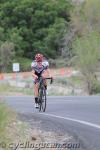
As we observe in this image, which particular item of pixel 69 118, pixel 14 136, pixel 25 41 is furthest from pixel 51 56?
pixel 14 136

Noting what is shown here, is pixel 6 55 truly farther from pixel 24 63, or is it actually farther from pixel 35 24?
pixel 35 24

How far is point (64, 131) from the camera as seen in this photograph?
11.8 meters

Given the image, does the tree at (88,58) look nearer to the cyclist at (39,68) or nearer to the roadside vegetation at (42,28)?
the roadside vegetation at (42,28)

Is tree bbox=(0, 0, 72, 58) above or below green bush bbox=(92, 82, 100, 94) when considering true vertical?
above

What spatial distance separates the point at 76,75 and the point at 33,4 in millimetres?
31810

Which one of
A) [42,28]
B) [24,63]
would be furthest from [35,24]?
[24,63]

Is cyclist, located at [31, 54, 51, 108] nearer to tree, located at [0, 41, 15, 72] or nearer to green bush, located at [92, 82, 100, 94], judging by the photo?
green bush, located at [92, 82, 100, 94]

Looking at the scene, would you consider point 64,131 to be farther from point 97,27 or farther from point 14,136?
point 97,27

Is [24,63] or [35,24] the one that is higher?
[35,24]

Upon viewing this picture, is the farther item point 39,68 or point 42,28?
point 42,28

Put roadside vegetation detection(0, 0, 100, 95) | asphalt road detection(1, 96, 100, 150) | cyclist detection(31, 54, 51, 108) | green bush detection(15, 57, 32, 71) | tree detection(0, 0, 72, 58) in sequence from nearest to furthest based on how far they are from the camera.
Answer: asphalt road detection(1, 96, 100, 150) < cyclist detection(31, 54, 51, 108) < roadside vegetation detection(0, 0, 100, 95) < green bush detection(15, 57, 32, 71) < tree detection(0, 0, 72, 58)

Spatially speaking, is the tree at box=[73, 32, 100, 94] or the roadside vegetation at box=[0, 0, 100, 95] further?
the roadside vegetation at box=[0, 0, 100, 95]

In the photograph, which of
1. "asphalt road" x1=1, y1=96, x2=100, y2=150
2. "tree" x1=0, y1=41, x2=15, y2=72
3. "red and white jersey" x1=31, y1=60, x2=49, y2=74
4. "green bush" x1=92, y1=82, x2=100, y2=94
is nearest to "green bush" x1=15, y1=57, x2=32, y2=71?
"tree" x1=0, y1=41, x2=15, y2=72

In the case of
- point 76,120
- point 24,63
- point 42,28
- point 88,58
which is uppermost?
point 42,28
